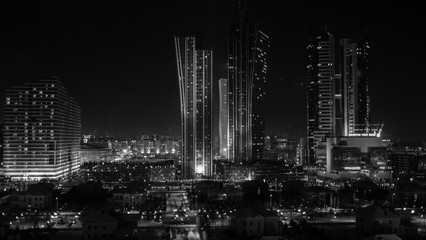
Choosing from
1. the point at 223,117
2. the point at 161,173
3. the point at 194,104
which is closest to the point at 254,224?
the point at 161,173

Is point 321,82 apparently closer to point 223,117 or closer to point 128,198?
point 223,117

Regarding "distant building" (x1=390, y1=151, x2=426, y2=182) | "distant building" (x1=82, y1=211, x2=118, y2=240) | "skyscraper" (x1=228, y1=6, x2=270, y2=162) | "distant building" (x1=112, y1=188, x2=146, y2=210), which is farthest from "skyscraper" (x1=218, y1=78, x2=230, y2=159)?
"distant building" (x1=82, y1=211, x2=118, y2=240)

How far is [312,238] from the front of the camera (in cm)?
1219

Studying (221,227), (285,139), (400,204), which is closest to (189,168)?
(400,204)

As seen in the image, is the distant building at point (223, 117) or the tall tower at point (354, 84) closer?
the tall tower at point (354, 84)

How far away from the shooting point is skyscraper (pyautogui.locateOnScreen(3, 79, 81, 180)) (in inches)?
1057

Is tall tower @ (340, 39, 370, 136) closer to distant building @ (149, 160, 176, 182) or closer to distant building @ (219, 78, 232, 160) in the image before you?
distant building @ (149, 160, 176, 182)

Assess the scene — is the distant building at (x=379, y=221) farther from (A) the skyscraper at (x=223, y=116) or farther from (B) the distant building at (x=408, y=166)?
(A) the skyscraper at (x=223, y=116)

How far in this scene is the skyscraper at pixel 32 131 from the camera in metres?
26.8

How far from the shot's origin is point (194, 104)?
103 feet

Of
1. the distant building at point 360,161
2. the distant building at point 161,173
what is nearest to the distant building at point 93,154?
the distant building at point 161,173

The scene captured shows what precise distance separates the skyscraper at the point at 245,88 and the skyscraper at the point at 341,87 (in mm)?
4424

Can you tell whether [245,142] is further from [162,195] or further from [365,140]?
[162,195]

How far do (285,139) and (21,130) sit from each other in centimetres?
3593
